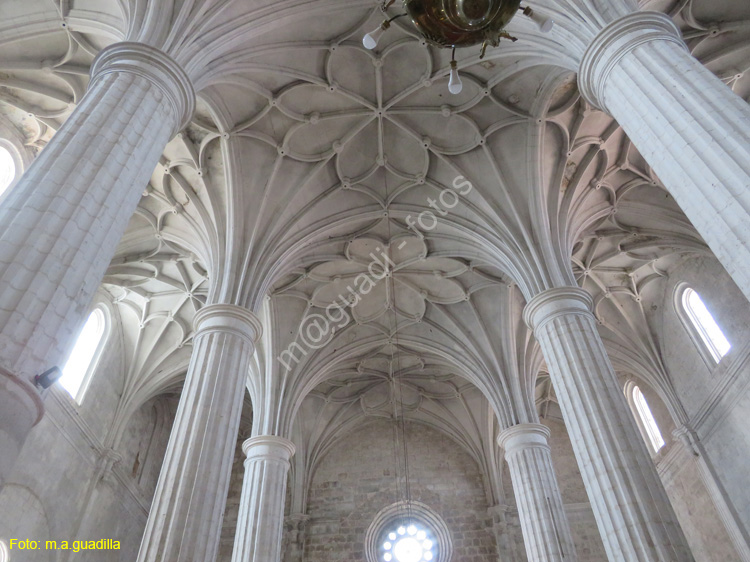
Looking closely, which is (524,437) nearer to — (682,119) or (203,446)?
(203,446)

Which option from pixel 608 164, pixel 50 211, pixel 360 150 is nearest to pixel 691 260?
pixel 608 164

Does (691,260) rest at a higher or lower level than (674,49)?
higher

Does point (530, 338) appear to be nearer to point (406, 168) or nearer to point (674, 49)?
point (406, 168)

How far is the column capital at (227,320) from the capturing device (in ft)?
38.0

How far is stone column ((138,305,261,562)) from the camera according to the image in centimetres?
855

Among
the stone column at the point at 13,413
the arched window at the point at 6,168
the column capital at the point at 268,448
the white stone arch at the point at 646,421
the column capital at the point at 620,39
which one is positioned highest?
the arched window at the point at 6,168

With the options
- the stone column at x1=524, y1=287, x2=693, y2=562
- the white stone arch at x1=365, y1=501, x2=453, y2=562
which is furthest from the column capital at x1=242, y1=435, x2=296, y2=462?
the stone column at x1=524, y1=287, x2=693, y2=562

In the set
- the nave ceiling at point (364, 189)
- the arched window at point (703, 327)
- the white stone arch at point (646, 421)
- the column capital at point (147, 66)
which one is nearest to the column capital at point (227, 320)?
the nave ceiling at point (364, 189)

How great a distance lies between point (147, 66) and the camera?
771 cm

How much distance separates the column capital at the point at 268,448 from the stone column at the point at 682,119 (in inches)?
479

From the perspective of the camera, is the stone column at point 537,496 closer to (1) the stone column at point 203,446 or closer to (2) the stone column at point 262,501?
(2) the stone column at point 262,501

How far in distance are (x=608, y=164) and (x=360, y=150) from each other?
651 cm

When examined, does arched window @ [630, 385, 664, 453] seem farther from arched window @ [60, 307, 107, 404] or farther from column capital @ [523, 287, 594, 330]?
arched window @ [60, 307, 107, 404]

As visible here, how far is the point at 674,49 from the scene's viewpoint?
290 inches
